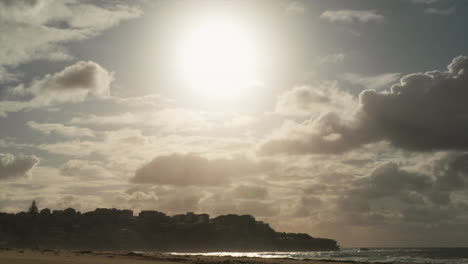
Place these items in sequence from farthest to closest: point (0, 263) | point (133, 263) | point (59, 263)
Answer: point (133, 263) < point (59, 263) < point (0, 263)

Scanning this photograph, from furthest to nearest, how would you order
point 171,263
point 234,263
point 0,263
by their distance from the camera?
point 234,263 → point 171,263 → point 0,263

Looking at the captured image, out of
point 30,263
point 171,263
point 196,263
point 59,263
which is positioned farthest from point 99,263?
point 196,263

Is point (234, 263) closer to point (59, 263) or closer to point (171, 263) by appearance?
point (171, 263)

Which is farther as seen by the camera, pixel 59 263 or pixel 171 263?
pixel 171 263

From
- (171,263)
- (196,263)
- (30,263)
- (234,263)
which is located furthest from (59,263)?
(234,263)

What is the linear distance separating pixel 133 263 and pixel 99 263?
4.94m

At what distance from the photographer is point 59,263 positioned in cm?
4222

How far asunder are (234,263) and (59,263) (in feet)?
78.5

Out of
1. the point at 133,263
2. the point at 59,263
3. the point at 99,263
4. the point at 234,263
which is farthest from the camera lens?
the point at 234,263

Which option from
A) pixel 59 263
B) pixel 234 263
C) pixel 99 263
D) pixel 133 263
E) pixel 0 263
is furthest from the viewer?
pixel 234 263

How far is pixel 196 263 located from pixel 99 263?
49.7 feet

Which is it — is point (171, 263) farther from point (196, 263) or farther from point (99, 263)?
point (99, 263)

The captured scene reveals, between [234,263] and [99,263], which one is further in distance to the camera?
[234,263]

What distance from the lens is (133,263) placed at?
1933 inches
